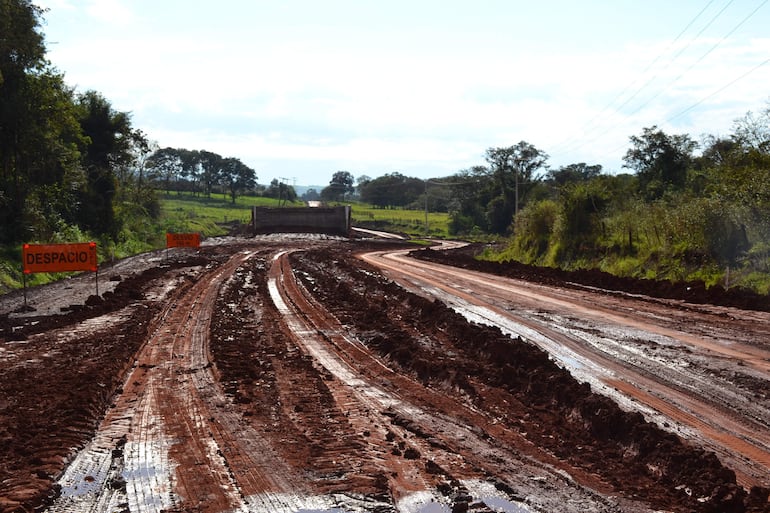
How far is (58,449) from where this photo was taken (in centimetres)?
703

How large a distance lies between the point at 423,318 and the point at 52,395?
8.95 m

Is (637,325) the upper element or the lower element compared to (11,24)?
lower

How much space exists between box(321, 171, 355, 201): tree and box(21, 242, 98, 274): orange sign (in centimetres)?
16402

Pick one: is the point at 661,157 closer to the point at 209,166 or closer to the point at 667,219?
the point at 667,219

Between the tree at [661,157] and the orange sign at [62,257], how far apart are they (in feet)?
121

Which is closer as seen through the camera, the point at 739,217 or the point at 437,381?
the point at 437,381

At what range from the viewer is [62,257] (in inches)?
742

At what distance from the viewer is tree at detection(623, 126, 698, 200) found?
46.7 metres

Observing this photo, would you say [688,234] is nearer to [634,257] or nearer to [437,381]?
[634,257]

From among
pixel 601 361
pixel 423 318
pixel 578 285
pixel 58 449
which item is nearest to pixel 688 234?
pixel 578 285

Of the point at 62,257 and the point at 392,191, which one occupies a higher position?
the point at 392,191

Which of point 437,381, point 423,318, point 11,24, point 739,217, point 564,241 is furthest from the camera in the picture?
point 564,241

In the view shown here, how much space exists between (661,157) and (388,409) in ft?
147

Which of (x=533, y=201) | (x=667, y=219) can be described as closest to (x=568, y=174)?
(x=533, y=201)
